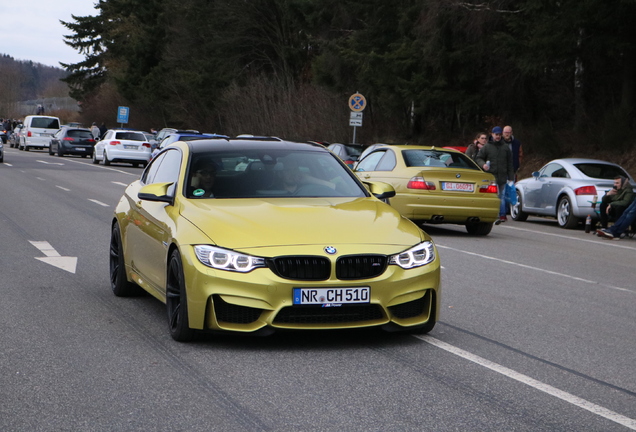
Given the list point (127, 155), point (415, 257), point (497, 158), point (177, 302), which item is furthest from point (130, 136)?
point (415, 257)

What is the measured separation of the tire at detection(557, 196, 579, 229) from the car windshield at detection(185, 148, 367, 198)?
1282 centimetres

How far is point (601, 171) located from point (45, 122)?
45.0m

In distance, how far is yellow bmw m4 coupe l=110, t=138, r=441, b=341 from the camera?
660cm

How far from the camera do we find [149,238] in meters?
8.01

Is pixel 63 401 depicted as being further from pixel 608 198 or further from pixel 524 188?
pixel 524 188

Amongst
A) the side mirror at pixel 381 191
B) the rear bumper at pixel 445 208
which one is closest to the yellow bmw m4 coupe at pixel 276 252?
the side mirror at pixel 381 191

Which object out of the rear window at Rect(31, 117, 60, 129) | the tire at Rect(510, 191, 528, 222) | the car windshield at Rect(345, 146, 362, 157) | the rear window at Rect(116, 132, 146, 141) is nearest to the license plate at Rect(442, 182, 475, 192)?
the tire at Rect(510, 191, 528, 222)

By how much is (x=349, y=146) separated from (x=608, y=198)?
37.1 feet

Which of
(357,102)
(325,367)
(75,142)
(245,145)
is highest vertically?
(357,102)

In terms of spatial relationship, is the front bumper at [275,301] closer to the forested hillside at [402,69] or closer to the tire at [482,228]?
the tire at [482,228]

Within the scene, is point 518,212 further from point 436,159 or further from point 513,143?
point 436,159

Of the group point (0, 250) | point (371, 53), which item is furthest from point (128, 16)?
point (0, 250)

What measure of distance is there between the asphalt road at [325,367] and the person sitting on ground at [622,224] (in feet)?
23.4

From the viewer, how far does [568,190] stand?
20.6 m
